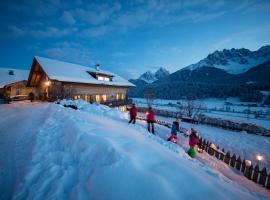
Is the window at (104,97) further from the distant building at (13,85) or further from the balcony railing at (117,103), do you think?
the distant building at (13,85)

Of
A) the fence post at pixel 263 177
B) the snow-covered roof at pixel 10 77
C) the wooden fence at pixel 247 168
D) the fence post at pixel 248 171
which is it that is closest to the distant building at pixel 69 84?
the snow-covered roof at pixel 10 77

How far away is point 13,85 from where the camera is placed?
29.6 meters

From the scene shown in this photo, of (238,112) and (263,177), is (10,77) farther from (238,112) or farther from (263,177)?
(238,112)

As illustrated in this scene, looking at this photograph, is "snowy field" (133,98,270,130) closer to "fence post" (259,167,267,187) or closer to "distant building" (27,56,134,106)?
"distant building" (27,56,134,106)

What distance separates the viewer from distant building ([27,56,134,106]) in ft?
75.4

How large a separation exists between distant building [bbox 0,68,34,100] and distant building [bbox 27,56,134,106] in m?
2.48

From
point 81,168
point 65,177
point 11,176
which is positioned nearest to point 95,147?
point 81,168

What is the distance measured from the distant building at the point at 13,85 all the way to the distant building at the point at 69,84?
248 cm

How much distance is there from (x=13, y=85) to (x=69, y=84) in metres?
13.7

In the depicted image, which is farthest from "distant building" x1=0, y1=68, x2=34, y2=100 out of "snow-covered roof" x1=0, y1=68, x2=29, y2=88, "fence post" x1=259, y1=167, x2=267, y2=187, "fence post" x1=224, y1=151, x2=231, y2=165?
"fence post" x1=259, y1=167, x2=267, y2=187

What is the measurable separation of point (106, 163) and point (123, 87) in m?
31.0

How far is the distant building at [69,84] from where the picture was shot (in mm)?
22969

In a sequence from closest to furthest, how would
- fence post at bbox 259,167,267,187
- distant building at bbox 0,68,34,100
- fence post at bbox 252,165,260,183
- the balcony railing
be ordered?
fence post at bbox 259,167,267,187 < fence post at bbox 252,165,260,183 < the balcony railing < distant building at bbox 0,68,34,100

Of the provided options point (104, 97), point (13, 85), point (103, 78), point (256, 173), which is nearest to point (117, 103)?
point (104, 97)
